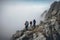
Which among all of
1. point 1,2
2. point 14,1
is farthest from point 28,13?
point 1,2

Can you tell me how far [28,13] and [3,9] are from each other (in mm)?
1121

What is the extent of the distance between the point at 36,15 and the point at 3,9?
1484 mm

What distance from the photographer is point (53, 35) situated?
23.4 ft

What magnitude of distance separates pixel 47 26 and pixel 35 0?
1.28m

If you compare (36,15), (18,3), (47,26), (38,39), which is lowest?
(38,39)

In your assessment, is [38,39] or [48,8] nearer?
[38,39]

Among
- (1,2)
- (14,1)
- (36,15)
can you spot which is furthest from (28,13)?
(1,2)

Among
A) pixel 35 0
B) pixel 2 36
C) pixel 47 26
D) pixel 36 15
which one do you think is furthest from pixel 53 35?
pixel 2 36

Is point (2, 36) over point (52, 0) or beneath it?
beneath

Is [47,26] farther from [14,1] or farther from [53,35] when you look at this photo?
[14,1]

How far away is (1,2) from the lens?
7.41 meters

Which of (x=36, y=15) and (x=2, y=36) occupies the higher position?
(x=36, y=15)

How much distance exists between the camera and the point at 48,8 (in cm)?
756

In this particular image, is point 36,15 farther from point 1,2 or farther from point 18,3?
point 1,2
